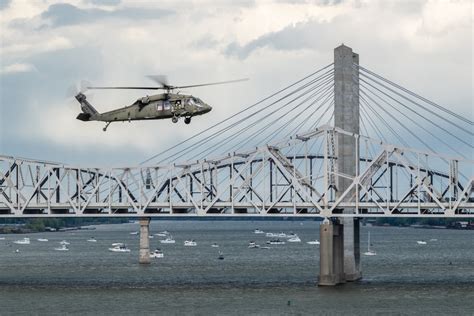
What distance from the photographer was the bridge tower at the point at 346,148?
121m

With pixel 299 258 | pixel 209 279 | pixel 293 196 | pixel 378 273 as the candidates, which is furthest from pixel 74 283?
pixel 299 258

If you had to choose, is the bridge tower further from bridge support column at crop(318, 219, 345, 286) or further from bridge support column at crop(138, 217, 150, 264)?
bridge support column at crop(138, 217, 150, 264)

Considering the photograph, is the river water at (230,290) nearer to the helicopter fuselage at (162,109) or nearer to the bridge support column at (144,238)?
the bridge support column at (144,238)

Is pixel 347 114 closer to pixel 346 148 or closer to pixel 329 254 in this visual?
pixel 346 148

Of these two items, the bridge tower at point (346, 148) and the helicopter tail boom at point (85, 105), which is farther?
the bridge tower at point (346, 148)

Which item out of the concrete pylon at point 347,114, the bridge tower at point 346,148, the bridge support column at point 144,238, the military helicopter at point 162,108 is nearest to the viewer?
the military helicopter at point 162,108

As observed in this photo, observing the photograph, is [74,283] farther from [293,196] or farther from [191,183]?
[293,196]

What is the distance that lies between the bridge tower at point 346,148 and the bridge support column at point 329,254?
11 cm

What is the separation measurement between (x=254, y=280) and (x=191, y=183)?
41.7 feet

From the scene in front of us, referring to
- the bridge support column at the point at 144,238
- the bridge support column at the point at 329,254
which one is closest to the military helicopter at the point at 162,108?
the bridge support column at the point at 329,254

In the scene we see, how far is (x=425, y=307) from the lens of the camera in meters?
105

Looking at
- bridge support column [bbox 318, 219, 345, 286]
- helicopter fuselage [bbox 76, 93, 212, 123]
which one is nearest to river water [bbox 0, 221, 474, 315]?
bridge support column [bbox 318, 219, 345, 286]

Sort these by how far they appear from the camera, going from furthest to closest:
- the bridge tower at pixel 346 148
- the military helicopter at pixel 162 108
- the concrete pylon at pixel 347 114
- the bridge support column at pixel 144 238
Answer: the bridge support column at pixel 144 238 < the concrete pylon at pixel 347 114 < the bridge tower at pixel 346 148 < the military helicopter at pixel 162 108

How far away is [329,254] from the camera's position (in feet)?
382
